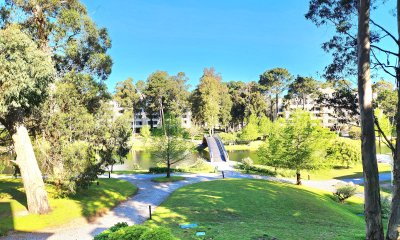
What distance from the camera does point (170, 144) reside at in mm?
28109

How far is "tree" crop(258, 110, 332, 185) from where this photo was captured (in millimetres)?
24578

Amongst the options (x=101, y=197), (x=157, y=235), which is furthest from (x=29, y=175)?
(x=157, y=235)

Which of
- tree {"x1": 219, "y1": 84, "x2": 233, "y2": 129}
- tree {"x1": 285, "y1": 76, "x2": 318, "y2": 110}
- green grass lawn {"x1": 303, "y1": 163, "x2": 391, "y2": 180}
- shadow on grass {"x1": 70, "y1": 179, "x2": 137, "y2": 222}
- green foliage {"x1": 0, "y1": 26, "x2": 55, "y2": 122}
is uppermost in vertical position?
tree {"x1": 285, "y1": 76, "x2": 318, "y2": 110}

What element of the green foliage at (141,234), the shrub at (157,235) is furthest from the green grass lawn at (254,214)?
the shrub at (157,235)

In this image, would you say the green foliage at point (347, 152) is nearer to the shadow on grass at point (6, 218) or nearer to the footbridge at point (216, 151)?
the footbridge at point (216, 151)

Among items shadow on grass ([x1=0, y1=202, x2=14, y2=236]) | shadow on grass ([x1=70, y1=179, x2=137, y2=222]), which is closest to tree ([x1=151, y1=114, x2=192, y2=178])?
shadow on grass ([x1=70, y1=179, x2=137, y2=222])

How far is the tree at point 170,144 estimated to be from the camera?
2812 cm

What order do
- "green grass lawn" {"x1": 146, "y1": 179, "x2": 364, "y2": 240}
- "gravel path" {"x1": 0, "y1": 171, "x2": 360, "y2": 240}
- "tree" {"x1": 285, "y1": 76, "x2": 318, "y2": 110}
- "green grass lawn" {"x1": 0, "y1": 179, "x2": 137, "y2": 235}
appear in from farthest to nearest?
"tree" {"x1": 285, "y1": 76, "x2": 318, "y2": 110}, "green grass lawn" {"x1": 0, "y1": 179, "x2": 137, "y2": 235}, "gravel path" {"x1": 0, "y1": 171, "x2": 360, "y2": 240}, "green grass lawn" {"x1": 146, "y1": 179, "x2": 364, "y2": 240}

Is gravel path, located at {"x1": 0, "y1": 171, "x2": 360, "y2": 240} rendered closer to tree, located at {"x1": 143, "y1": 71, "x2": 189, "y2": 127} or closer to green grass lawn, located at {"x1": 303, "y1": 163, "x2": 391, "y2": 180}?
green grass lawn, located at {"x1": 303, "y1": 163, "x2": 391, "y2": 180}

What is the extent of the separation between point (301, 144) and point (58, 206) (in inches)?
718

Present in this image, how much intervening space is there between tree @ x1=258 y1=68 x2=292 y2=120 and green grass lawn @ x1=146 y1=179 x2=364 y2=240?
173 feet

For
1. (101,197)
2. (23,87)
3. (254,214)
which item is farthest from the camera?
(101,197)

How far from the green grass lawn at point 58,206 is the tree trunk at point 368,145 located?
1212 centimetres

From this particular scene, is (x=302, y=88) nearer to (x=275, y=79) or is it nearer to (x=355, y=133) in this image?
(x=275, y=79)
